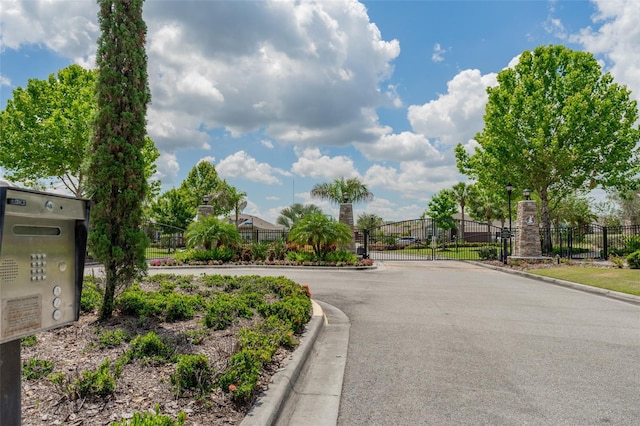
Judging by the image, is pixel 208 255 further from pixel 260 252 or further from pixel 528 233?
pixel 528 233

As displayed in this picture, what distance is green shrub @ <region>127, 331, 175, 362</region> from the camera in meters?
4.20

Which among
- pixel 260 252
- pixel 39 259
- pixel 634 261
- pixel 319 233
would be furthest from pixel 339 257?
pixel 39 259

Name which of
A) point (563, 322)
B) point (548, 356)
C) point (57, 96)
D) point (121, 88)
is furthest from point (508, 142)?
point (57, 96)

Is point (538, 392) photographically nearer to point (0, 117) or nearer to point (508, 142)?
point (508, 142)

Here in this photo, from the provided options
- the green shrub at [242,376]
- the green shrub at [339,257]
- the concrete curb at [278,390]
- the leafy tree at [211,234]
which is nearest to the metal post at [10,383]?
the concrete curb at [278,390]

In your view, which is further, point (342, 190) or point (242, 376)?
point (342, 190)

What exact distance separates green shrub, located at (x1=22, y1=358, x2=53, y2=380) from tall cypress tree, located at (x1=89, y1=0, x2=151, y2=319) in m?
1.76

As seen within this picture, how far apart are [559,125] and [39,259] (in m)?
29.4

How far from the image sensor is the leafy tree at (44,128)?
79.3ft

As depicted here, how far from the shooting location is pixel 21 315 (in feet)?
6.48

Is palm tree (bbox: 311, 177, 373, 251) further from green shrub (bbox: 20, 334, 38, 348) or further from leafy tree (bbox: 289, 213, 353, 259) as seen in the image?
green shrub (bbox: 20, 334, 38, 348)

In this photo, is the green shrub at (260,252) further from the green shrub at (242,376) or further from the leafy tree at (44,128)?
the green shrub at (242,376)

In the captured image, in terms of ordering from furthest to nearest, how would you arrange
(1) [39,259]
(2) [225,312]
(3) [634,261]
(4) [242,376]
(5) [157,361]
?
(3) [634,261], (2) [225,312], (5) [157,361], (4) [242,376], (1) [39,259]

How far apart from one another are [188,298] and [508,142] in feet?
81.9
